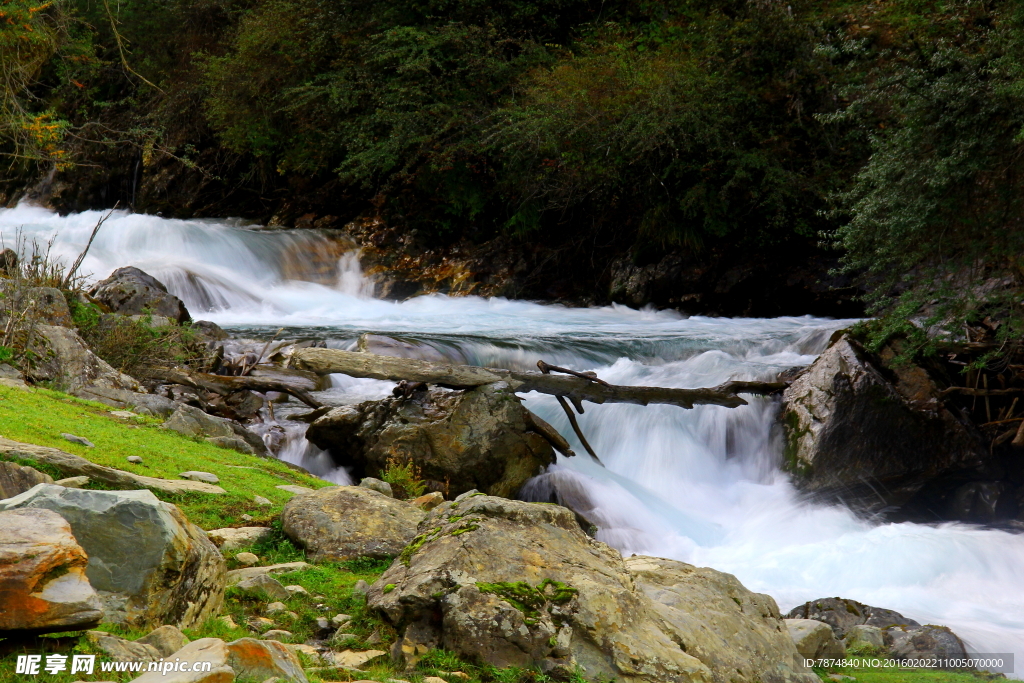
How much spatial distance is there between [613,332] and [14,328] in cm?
998

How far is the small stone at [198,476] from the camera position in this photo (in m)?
4.86

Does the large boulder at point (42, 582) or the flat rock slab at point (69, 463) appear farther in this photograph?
the flat rock slab at point (69, 463)

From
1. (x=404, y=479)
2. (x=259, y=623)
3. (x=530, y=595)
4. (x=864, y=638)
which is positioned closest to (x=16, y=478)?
(x=259, y=623)

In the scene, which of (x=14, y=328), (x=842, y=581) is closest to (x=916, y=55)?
(x=842, y=581)

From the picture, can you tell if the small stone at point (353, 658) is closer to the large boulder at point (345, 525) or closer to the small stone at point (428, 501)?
the large boulder at point (345, 525)

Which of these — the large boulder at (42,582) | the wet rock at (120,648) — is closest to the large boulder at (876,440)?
the wet rock at (120,648)

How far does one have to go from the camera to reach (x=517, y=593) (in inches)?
127

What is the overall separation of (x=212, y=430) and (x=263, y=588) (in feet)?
12.4

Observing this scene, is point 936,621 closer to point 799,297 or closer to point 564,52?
point 799,297

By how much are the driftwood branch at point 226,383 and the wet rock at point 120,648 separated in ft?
22.9

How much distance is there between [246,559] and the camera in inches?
157

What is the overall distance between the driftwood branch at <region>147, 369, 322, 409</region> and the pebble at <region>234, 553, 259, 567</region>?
5553mm

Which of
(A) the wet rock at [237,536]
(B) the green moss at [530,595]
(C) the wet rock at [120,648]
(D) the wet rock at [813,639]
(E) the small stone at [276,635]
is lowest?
(D) the wet rock at [813,639]

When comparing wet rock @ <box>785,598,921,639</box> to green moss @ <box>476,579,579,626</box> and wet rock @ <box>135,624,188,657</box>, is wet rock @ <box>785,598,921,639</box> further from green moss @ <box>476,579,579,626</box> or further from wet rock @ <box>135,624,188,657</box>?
wet rock @ <box>135,624,188,657</box>
